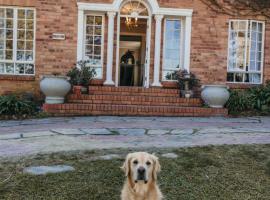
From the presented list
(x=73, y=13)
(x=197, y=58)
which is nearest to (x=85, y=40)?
(x=73, y=13)

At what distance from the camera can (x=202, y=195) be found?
573 cm

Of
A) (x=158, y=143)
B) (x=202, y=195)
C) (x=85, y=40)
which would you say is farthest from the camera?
(x=85, y=40)

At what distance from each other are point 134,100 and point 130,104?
18cm

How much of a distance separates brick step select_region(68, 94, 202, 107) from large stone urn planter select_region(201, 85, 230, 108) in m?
0.43

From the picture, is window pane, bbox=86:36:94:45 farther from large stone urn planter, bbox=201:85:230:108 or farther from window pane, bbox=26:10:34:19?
large stone urn planter, bbox=201:85:230:108

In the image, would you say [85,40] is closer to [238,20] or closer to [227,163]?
[238,20]

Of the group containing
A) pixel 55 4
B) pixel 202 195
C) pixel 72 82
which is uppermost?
pixel 55 4

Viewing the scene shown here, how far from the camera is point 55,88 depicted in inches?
492

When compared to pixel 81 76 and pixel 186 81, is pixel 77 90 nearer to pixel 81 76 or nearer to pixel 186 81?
pixel 81 76

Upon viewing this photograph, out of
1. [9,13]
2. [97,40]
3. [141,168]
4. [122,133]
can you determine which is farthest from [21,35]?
[141,168]

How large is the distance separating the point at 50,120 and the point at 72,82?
236 centimetres

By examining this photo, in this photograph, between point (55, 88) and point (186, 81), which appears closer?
point (55, 88)

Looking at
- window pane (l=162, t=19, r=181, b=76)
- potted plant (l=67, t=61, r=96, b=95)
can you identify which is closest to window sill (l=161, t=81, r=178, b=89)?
window pane (l=162, t=19, r=181, b=76)

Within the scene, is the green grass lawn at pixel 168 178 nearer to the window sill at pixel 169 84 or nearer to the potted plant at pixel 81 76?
the potted plant at pixel 81 76
